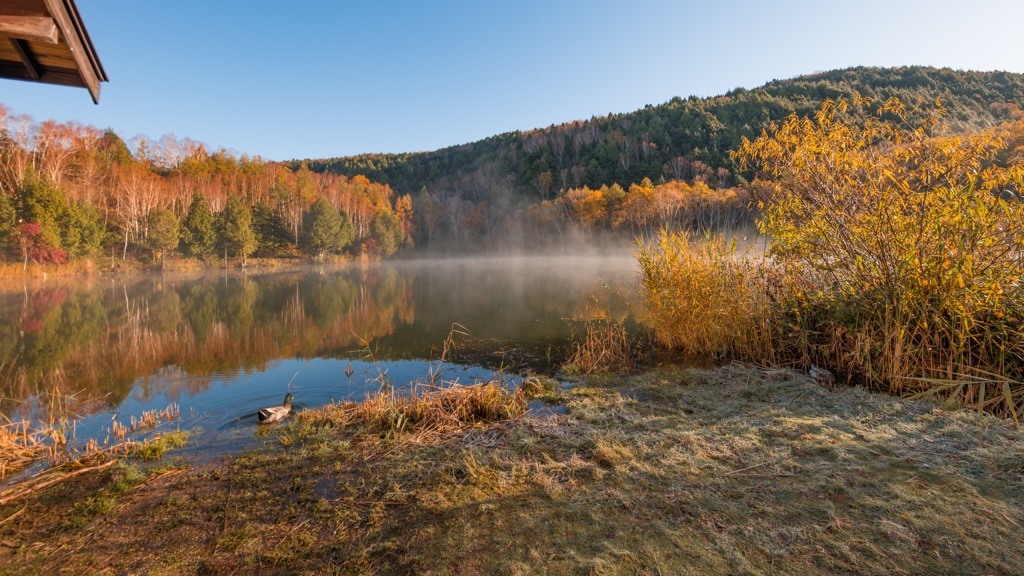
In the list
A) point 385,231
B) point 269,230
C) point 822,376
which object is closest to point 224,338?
point 822,376

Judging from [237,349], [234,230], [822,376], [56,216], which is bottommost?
[237,349]

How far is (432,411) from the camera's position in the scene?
473cm

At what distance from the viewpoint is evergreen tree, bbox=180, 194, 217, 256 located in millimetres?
39219

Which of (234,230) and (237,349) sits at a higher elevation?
(234,230)

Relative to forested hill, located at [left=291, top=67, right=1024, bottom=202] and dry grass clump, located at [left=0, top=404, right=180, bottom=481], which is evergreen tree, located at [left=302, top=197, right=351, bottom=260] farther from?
dry grass clump, located at [left=0, top=404, right=180, bottom=481]

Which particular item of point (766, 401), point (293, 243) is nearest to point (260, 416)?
point (766, 401)

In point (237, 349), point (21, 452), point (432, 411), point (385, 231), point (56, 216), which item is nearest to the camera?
point (21, 452)

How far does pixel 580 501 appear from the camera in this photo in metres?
2.88

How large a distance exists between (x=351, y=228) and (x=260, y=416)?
181ft

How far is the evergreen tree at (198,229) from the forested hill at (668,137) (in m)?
58.3

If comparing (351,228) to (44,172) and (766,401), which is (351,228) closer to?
(44,172)

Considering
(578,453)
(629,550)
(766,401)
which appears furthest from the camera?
(766,401)

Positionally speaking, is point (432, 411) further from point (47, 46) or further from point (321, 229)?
point (321, 229)

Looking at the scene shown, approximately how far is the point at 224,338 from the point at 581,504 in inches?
491
